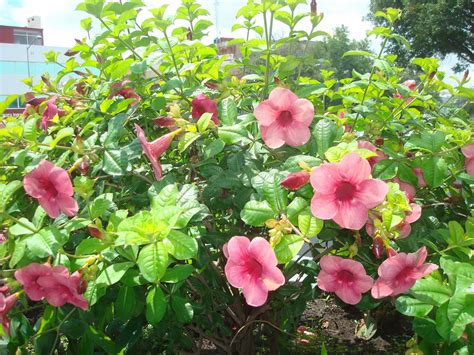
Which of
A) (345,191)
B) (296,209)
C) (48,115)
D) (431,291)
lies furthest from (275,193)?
(48,115)

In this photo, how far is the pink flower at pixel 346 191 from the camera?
103cm

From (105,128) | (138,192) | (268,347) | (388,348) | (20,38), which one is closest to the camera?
(138,192)

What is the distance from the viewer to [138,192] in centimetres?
149

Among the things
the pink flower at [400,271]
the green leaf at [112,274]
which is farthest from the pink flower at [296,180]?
the green leaf at [112,274]

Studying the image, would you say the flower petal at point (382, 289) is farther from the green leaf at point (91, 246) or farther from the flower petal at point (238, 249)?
the green leaf at point (91, 246)

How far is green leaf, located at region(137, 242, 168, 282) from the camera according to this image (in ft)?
3.14

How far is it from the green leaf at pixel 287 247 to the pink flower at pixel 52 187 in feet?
1.62

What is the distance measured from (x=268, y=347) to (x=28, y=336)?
96 cm

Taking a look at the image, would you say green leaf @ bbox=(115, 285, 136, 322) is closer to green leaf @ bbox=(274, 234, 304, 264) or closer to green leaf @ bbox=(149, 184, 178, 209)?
green leaf @ bbox=(149, 184, 178, 209)

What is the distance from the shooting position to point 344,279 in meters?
1.20

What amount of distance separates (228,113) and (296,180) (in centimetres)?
35

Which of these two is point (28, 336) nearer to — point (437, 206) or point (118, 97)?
point (118, 97)

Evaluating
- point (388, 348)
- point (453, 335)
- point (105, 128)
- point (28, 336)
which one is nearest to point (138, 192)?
point (105, 128)

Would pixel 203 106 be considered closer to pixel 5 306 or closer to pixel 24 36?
pixel 5 306
